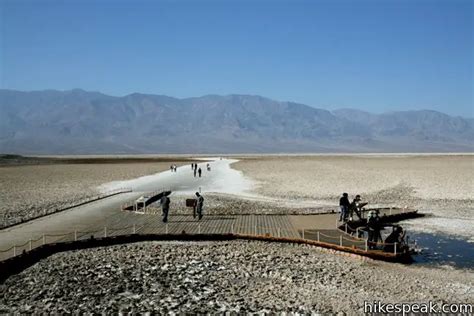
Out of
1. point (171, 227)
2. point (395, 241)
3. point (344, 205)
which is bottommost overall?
point (171, 227)

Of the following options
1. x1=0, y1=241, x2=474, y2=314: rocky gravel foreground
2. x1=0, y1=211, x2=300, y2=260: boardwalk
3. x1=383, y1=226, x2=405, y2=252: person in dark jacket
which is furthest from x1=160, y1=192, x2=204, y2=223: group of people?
x1=383, y1=226, x2=405, y2=252: person in dark jacket

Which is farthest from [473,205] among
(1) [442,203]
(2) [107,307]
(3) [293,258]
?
(2) [107,307]

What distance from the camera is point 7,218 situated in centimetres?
2714

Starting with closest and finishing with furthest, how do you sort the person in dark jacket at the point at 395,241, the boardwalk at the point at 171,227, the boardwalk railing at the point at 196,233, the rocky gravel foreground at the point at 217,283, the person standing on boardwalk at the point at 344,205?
1. the rocky gravel foreground at the point at 217,283
2. the person in dark jacket at the point at 395,241
3. the boardwalk railing at the point at 196,233
4. the boardwalk at the point at 171,227
5. the person standing on boardwalk at the point at 344,205

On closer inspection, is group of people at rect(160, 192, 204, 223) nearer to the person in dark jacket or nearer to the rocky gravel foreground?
the rocky gravel foreground

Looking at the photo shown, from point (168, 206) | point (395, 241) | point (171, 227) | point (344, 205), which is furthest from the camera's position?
point (168, 206)

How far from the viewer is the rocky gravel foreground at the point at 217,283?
13320mm

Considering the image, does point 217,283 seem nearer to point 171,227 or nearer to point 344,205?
point 171,227

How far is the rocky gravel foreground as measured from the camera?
13320 mm

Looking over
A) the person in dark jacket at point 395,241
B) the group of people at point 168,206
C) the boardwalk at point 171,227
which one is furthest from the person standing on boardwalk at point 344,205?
the group of people at point 168,206

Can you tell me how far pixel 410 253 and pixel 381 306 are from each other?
21.0ft

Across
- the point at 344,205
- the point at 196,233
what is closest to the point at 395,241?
the point at 344,205

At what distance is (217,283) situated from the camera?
15.1 m

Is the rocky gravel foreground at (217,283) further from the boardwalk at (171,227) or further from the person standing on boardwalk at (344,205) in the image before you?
the person standing on boardwalk at (344,205)
